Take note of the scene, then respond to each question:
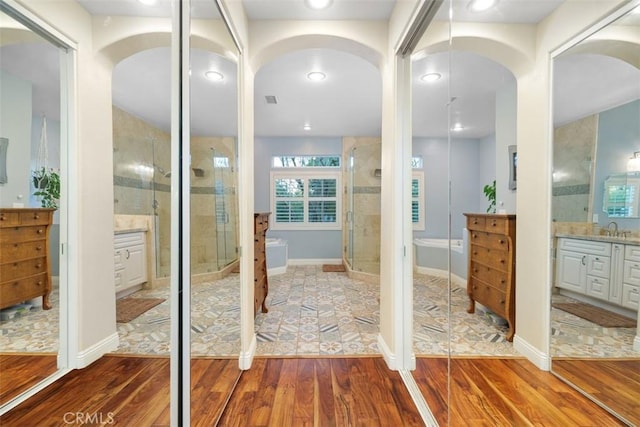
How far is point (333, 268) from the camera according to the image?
18.2ft

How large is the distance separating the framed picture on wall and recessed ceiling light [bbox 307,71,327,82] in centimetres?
261

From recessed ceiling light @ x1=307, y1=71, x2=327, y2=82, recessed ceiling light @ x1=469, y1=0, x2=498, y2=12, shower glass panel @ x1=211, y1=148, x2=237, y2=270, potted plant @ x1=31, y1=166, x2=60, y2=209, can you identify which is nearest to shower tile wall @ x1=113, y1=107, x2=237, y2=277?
shower glass panel @ x1=211, y1=148, x2=237, y2=270

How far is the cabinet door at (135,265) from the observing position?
76cm

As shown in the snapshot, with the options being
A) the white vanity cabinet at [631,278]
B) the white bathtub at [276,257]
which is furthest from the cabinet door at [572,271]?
the white bathtub at [276,257]

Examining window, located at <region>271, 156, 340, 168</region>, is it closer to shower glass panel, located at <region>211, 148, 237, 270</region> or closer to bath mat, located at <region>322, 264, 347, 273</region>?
bath mat, located at <region>322, 264, 347, 273</region>

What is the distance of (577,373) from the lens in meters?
0.72

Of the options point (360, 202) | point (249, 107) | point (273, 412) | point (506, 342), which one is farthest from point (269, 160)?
point (506, 342)

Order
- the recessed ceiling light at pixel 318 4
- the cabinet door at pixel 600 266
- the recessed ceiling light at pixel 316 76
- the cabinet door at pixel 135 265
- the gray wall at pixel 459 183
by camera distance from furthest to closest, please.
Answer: the recessed ceiling light at pixel 316 76 < the recessed ceiling light at pixel 318 4 < the gray wall at pixel 459 183 < the cabinet door at pixel 135 265 < the cabinet door at pixel 600 266

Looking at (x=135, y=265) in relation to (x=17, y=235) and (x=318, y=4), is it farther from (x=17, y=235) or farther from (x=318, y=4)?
(x=318, y=4)

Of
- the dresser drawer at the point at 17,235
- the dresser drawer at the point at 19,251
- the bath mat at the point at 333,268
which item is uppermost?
the dresser drawer at the point at 17,235

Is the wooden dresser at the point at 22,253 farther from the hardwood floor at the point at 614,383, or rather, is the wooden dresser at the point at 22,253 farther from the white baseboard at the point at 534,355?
the white baseboard at the point at 534,355

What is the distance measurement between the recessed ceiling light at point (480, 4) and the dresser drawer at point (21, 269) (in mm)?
1618

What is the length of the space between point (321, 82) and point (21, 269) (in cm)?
344

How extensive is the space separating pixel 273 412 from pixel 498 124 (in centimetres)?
187
